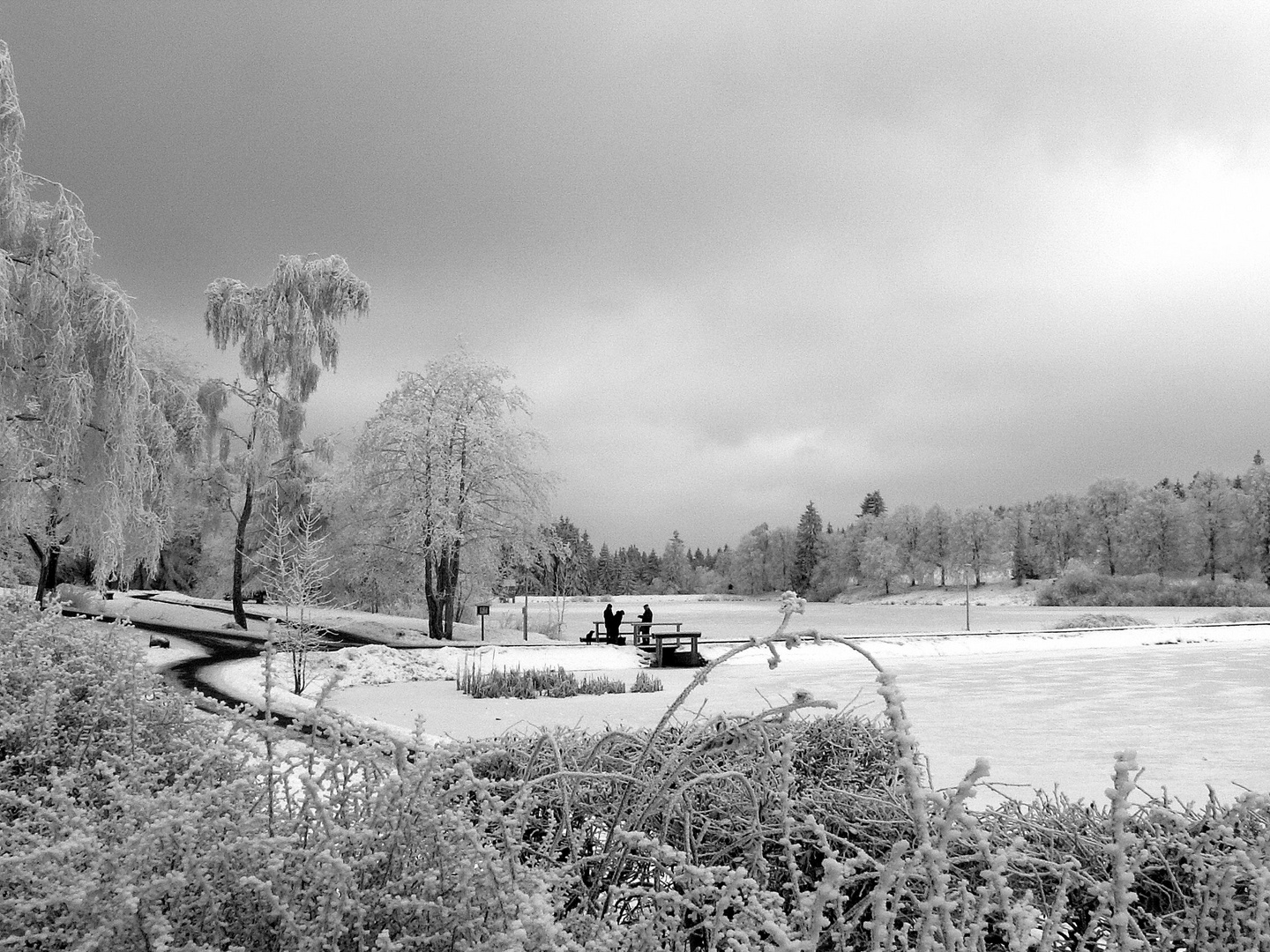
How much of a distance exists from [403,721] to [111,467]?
8.78 meters

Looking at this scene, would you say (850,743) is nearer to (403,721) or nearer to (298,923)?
(298,923)

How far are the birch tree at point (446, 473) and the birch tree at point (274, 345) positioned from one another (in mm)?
3269

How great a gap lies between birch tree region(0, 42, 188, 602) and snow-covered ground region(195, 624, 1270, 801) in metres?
4.11

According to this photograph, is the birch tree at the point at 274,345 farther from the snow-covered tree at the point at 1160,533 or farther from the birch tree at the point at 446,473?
the snow-covered tree at the point at 1160,533

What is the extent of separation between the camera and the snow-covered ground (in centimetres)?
802

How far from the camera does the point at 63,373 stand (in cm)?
1475

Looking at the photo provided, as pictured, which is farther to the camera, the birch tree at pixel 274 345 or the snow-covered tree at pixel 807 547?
the snow-covered tree at pixel 807 547

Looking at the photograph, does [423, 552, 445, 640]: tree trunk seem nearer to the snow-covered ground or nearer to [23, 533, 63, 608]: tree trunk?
the snow-covered ground

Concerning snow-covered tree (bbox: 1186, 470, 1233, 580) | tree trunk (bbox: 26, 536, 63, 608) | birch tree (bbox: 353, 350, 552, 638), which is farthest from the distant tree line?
tree trunk (bbox: 26, 536, 63, 608)

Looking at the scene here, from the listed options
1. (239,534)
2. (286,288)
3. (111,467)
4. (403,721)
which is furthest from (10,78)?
(403,721)

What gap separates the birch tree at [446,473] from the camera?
2625cm

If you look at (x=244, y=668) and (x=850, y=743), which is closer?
(x=850, y=743)

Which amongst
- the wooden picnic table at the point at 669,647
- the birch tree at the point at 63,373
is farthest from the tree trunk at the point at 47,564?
the wooden picnic table at the point at 669,647

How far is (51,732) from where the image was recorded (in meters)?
3.25
